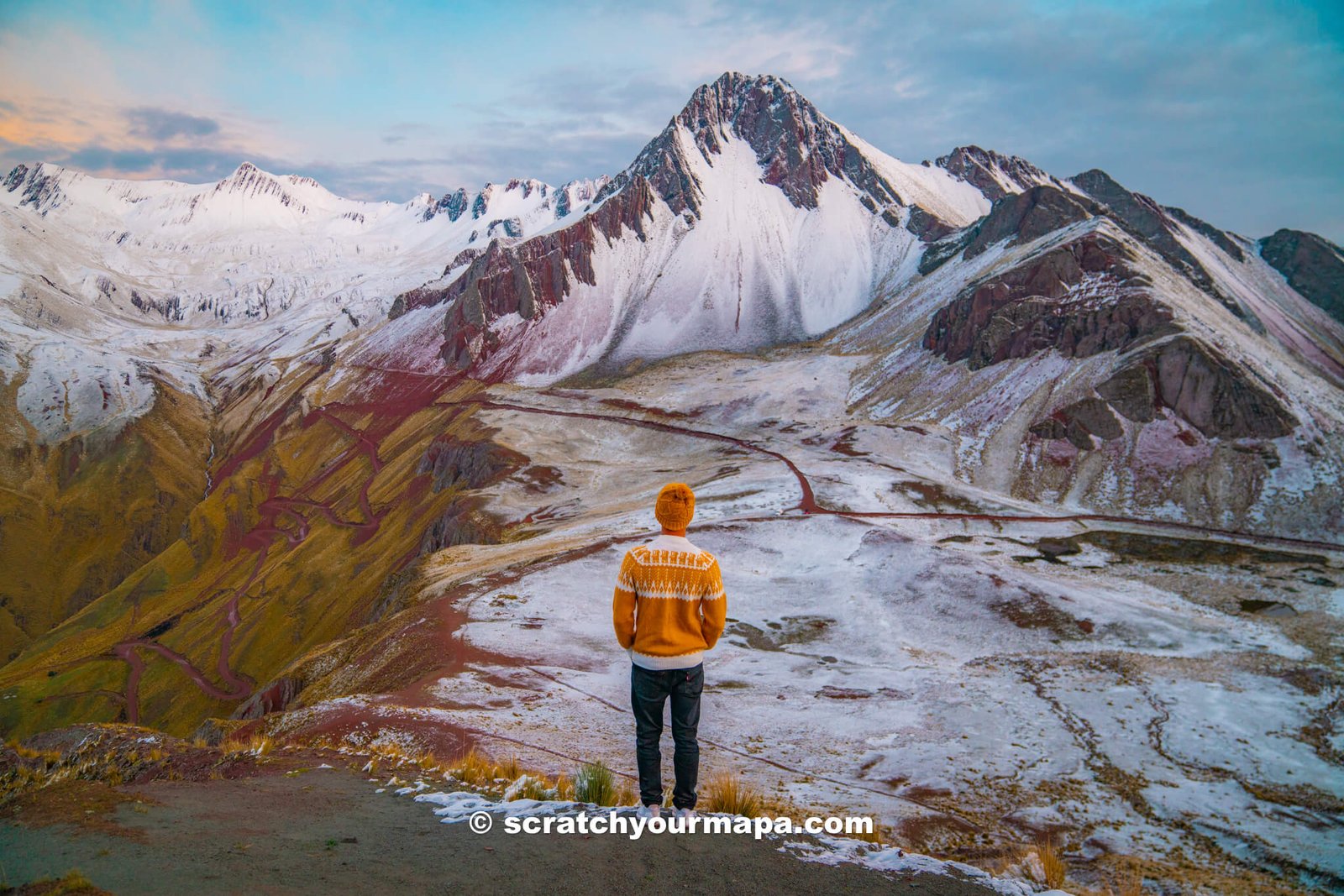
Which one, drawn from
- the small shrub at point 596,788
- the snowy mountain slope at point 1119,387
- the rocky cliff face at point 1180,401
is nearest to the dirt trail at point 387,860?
the small shrub at point 596,788

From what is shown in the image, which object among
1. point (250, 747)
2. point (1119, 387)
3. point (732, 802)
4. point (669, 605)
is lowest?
point (250, 747)

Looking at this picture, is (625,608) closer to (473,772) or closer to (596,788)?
(596,788)

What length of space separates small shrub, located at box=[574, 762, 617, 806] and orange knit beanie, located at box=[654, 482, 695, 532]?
12.1ft

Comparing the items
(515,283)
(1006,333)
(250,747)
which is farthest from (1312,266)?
(250,747)

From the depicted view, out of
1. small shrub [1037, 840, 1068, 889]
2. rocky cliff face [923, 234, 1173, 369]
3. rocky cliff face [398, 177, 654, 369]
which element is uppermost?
rocky cliff face [398, 177, 654, 369]

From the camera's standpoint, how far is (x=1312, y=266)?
178 metres

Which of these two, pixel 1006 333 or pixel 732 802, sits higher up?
pixel 1006 333

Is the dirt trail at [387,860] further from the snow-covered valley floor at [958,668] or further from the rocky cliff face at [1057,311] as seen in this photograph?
the rocky cliff face at [1057,311]

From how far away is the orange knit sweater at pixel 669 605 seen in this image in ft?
29.9

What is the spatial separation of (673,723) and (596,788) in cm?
209

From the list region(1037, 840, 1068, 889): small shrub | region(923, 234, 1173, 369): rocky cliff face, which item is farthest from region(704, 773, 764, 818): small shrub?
region(923, 234, 1173, 369): rocky cliff face

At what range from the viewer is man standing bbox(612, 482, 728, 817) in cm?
912

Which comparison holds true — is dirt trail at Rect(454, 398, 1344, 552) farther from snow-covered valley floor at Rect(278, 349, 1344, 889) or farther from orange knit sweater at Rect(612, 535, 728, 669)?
orange knit sweater at Rect(612, 535, 728, 669)

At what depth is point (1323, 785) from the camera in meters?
21.3
